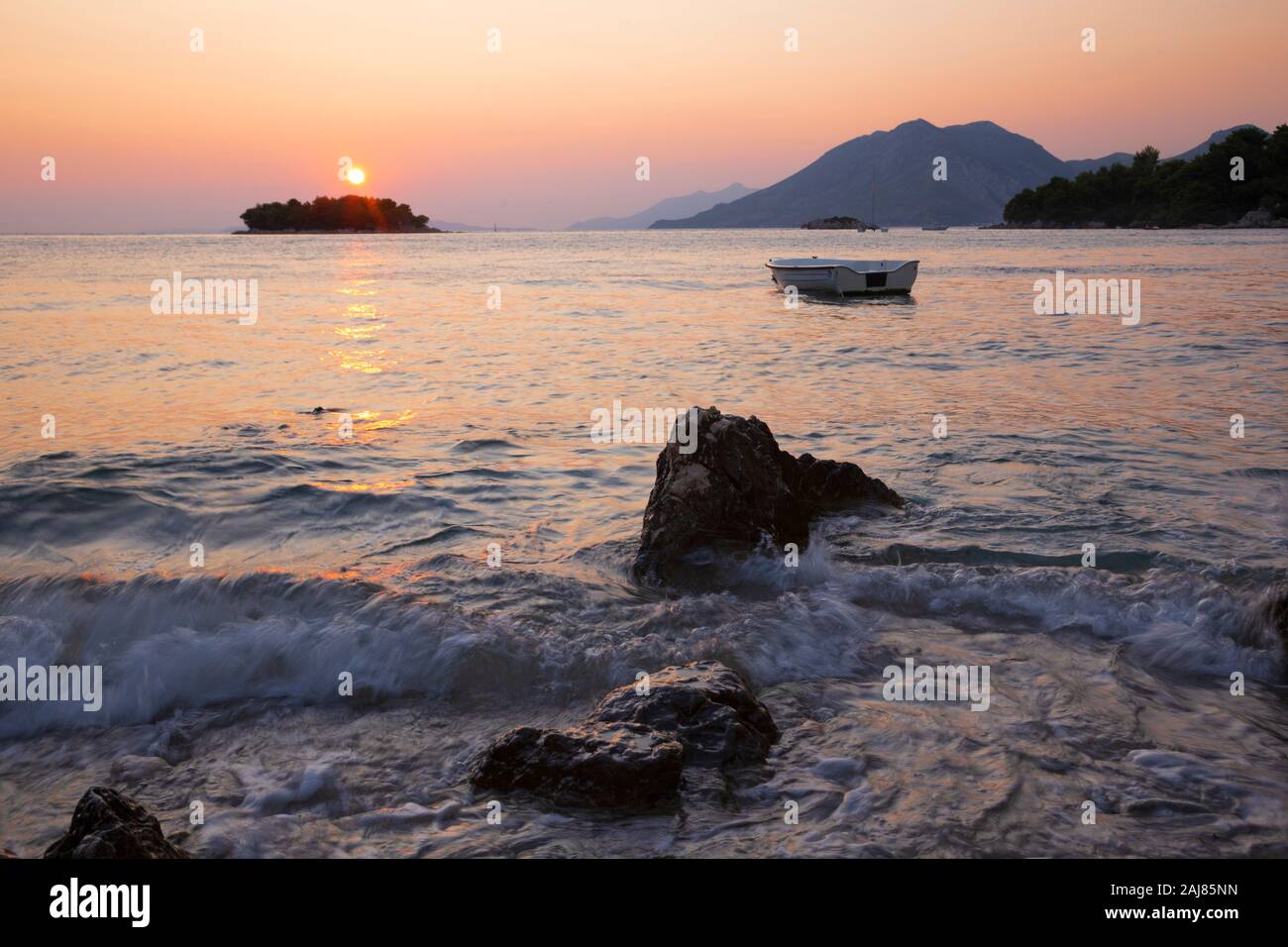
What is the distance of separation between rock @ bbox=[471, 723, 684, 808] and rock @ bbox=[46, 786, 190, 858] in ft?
4.97

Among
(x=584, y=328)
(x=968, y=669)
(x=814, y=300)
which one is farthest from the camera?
(x=814, y=300)

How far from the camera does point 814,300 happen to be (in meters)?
36.5

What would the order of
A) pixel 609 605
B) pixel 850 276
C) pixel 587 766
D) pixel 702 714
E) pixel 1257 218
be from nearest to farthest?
pixel 587 766, pixel 702 714, pixel 609 605, pixel 850 276, pixel 1257 218

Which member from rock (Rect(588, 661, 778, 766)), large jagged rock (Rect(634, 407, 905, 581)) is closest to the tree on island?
large jagged rock (Rect(634, 407, 905, 581))

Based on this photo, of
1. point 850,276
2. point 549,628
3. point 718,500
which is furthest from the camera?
point 850,276

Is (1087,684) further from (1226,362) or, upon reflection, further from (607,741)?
(1226,362)

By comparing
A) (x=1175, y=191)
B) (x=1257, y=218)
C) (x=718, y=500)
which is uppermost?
(x=1175, y=191)

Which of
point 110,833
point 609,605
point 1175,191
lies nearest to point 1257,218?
point 1175,191

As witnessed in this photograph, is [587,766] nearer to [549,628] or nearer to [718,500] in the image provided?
[549,628]

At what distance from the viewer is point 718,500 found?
8.27m

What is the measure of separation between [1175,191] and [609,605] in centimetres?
15463

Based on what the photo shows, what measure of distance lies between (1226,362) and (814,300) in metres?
20.0

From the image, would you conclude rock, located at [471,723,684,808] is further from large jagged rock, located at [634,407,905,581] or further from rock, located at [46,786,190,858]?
large jagged rock, located at [634,407,905,581]
